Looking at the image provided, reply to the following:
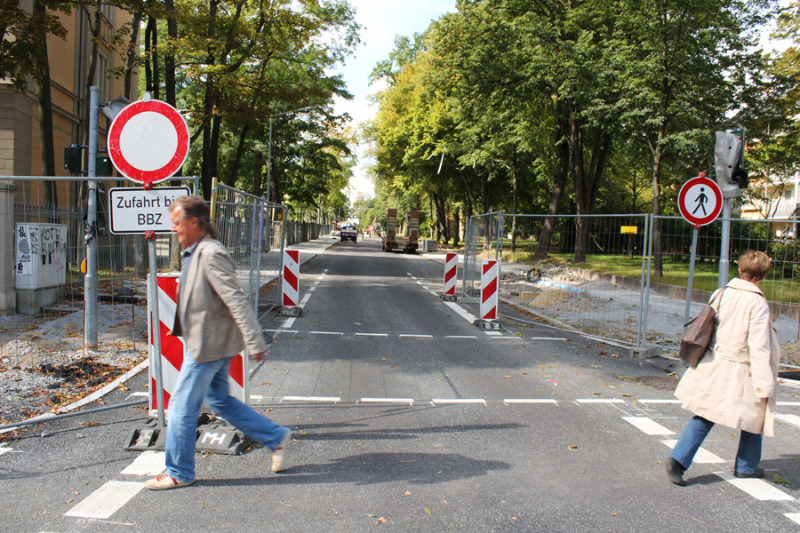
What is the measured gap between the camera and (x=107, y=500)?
3.68m

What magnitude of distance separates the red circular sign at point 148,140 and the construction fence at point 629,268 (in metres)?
6.97

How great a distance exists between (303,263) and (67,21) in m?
13.2

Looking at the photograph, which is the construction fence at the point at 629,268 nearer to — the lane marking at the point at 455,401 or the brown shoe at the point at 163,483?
the lane marking at the point at 455,401

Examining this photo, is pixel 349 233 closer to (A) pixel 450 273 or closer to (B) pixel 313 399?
(A) pixel 450 273

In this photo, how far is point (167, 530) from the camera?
10.9ft

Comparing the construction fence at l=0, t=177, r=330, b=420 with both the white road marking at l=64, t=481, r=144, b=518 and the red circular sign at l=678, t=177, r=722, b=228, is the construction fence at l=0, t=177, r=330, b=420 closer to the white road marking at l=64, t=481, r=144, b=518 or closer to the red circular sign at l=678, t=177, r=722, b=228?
the white road marking at l=64, t=481, r=144, b=518

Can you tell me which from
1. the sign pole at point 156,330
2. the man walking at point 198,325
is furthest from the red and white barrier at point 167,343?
the man walking at point 198,325

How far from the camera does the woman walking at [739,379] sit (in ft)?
13.1

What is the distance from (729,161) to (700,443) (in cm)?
550

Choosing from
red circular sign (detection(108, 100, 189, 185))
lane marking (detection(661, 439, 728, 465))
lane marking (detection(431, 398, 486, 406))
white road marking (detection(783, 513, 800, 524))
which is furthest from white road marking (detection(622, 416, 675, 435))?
red circular sign (detection(108, 100, 189, 185))

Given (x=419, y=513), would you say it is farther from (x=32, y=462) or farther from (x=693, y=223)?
(x=693, y=223)

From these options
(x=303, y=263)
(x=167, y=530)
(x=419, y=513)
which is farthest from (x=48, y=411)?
(x=303, y=263)

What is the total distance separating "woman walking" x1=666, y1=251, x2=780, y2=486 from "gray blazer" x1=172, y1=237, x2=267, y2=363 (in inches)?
117

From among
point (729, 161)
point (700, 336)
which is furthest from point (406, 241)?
point (700, 336)
